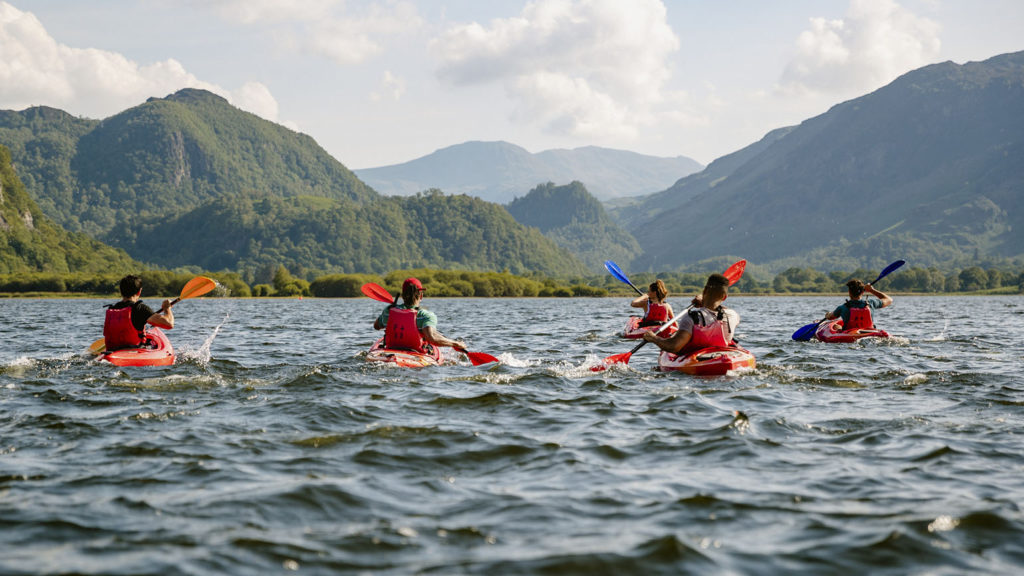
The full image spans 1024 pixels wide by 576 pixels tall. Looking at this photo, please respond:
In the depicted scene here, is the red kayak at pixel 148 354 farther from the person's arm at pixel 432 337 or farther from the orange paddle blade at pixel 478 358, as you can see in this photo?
the orange paddle blade at pixel 478 358

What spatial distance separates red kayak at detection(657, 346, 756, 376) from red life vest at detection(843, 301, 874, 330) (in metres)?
8.85

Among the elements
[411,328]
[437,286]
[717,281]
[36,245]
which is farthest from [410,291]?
[36,245]

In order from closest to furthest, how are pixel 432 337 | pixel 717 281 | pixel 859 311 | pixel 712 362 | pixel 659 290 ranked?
pixel 717 281 < pixel 712 362 < pixel 432 337 < pixel 659 290 < pixel 859 311

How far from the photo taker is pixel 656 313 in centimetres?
2122

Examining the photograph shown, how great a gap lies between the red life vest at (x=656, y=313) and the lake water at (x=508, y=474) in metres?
5.83

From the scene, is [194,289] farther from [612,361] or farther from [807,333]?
[807,333]

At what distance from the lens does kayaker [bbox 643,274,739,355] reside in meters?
14.4

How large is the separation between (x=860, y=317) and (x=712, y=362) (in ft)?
32.3

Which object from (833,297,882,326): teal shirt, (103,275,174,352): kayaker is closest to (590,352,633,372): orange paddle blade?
(103,275,174,352): kayaker

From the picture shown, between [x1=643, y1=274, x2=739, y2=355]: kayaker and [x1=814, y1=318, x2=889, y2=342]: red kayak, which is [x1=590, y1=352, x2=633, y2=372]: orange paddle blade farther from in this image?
[x1=814, y1=318, x2=889, y2=342]: red kayak

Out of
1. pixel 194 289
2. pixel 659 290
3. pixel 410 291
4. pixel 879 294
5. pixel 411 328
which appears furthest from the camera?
pixel 879 294

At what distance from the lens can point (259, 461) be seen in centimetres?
854

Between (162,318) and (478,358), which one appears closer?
(162,318)

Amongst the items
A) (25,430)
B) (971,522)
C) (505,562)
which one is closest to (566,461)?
(505,562)
